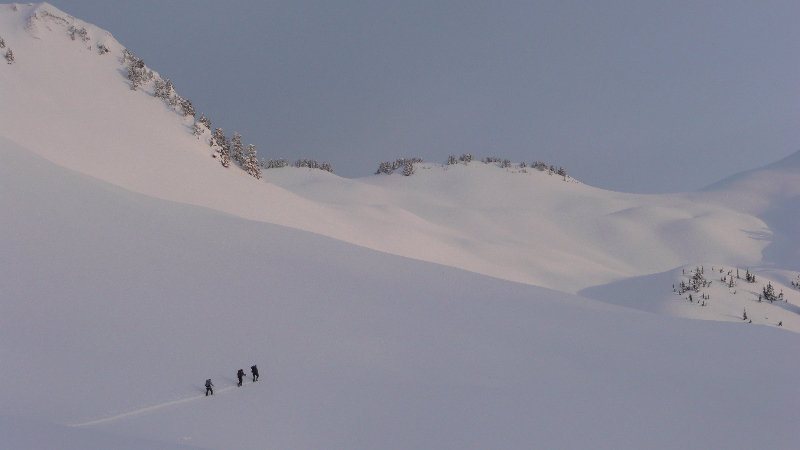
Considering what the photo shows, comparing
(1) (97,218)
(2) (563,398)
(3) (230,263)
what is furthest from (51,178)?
(2) (563,398)

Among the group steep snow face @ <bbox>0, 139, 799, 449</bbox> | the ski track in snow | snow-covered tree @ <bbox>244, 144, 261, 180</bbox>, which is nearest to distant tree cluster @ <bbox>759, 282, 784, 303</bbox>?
steep snow face @ <bbox>0, 139, 799, 449</bbox>

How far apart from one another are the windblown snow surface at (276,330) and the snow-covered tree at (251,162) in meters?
6.51

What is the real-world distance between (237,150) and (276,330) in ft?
96.1

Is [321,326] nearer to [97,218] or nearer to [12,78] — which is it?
[97,218]

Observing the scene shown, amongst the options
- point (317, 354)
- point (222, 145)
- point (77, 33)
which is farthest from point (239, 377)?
point (77, 33)

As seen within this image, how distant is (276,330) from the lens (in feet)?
39.5

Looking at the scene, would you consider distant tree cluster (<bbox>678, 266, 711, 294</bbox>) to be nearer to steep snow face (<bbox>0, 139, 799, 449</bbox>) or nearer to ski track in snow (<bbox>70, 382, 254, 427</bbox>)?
steep snow face (<bbox>0, 139, 799, 449</bbox>)

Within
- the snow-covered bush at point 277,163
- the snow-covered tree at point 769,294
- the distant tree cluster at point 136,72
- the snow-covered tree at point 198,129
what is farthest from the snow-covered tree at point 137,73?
the snow-covered tree at point 769,294

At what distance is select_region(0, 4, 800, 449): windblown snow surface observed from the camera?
27.5ft

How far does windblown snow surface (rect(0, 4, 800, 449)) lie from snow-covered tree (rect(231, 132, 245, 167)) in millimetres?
6833

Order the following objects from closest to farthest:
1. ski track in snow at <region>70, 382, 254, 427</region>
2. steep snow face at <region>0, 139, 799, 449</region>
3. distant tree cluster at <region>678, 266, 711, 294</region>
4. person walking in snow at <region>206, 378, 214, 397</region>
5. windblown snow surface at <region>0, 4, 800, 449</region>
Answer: ski track in snow at <region>70, 382, 254, 427</region> < steep snow face at <region>0, 139, 799, 449</region> < windblown snow surface at <region>0, 4, 800, 449</region> < person walking in snow at <region>206, 378, 214, 397</region> < distant tree cluster at <region>678, 266, 711, 294</region>

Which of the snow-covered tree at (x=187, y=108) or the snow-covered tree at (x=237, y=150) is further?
the snow-covered tree at (x=237, y=150)

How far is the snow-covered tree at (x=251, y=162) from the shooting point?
1465 inches

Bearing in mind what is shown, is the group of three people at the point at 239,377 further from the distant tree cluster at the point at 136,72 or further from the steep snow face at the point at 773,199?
the steep snow face at the point at 773,199
